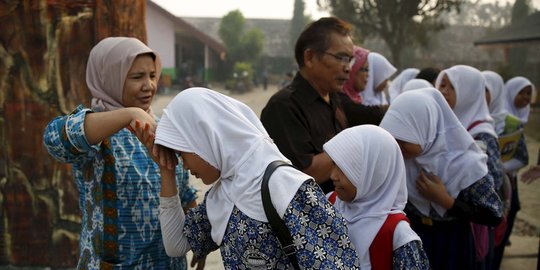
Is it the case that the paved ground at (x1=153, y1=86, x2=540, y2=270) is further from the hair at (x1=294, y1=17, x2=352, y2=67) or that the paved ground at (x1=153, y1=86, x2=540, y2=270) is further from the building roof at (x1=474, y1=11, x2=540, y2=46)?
the building roof at (x1=474, y1=11, x2=540, y2=46)

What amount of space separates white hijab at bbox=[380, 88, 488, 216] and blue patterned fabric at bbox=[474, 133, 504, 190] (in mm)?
322

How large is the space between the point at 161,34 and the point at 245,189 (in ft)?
71.1

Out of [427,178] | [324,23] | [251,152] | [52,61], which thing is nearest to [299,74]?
[324,23]

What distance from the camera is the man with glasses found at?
2.37 meters

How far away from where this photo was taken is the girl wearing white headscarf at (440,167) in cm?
237

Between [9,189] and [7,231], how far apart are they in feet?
1.03

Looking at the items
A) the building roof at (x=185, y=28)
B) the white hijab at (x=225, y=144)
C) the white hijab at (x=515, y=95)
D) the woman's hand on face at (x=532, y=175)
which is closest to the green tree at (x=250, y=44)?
the building roof at (x=185, y=28)

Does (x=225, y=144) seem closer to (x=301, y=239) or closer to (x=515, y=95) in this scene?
(x=301, y=239)

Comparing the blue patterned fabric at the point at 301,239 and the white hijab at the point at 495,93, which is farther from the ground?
the blue patterned fabric at the point at 301,239

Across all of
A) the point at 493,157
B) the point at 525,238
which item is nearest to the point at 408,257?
the point at 493,157

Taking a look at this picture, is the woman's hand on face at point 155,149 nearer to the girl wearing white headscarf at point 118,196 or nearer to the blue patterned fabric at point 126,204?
the girl wearing white headscarf at point 118,196

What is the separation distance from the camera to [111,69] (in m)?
2.06

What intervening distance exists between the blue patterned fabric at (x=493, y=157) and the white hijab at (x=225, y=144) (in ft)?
5.62

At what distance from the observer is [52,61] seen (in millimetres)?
3529
